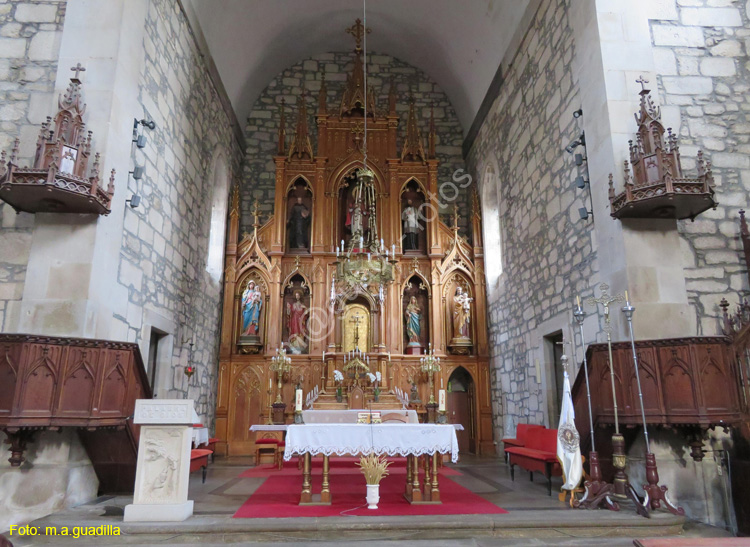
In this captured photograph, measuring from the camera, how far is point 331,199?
13.2 m

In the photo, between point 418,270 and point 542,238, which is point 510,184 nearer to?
point 542,238

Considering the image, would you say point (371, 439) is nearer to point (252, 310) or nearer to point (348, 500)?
point (348, 500)

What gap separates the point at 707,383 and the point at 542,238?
4.14 meters

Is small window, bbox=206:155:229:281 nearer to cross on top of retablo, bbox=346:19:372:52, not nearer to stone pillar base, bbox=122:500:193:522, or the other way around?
cross on top of retablo, bbox=346:19:372:52

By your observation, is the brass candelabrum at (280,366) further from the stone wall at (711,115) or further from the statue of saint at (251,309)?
the stone wall at (711,115)

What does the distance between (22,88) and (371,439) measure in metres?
6.25

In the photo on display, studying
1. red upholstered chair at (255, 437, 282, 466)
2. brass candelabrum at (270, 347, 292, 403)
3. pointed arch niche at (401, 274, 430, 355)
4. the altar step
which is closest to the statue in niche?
brass candelabrum at (270, 347, 292, 403)

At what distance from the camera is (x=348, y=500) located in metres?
6.25

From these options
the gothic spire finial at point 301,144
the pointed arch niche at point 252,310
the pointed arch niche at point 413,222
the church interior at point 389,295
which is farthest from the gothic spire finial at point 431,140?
the pointed arch niche at point 252,310

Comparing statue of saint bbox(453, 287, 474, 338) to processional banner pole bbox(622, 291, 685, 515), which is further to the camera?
statue of saint bbox(453, 287, 474, 338)

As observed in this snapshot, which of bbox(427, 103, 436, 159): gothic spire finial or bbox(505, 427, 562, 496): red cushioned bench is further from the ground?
bbox(427, 103, 436, 159): gothic spire finial

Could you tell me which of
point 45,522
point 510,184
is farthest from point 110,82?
point 510,184

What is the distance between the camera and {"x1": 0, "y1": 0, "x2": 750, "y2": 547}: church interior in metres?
5.66

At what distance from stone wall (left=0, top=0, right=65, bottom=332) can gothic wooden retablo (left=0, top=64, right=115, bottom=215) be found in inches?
15.3
